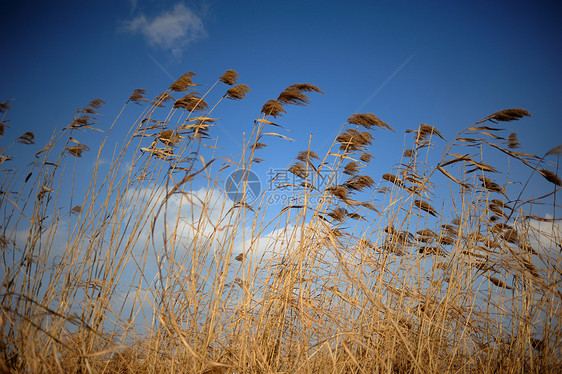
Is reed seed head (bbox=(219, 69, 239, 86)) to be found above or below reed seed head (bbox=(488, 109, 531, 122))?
above

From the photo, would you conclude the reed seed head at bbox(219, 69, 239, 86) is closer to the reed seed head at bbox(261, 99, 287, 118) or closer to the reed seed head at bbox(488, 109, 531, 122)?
the reed seed head at bbox(261, 99, 287, 118)

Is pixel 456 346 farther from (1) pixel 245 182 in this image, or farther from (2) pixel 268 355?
(1) pixel 245 182

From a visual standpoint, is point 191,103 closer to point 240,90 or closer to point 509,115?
point 240,90

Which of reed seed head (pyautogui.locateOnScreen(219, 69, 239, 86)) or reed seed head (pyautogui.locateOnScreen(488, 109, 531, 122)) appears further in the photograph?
reed seed head (pyautogui.locateOnScreen(219, 69, 239, 86))

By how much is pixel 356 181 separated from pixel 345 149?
Answer: 0.43 m

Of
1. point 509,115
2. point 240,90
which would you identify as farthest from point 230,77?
point 509,115

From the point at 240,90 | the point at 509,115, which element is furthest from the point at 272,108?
the point at 509,115

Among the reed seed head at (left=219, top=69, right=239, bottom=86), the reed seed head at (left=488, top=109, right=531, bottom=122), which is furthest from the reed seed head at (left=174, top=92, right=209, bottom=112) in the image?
the reed seed head at (left=488, top=109, right=531, bottom=122)

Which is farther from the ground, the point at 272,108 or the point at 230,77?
the point at 230,77

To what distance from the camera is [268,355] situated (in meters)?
2.48

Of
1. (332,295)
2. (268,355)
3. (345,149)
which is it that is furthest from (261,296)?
(345,149)

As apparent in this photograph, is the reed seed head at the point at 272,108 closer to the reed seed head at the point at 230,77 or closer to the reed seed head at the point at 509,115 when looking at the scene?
the reed seed head at the point at 230,77

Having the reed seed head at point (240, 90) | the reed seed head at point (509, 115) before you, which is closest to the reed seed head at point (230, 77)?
the reed seed head at point (240, 90)

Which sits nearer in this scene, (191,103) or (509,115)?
(509,115)
